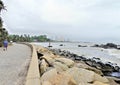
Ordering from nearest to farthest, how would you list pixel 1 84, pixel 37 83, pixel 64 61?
1. pixel 37 83
2. pixel 1 84
3. pixel 64 61

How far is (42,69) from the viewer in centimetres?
1150

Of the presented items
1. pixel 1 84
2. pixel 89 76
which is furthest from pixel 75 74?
pixel 1 84

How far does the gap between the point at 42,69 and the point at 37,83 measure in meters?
4.80

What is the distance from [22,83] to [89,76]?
10.6 ft

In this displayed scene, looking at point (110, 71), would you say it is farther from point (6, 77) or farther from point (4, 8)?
point (4, 8)

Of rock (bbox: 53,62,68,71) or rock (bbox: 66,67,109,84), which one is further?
rock (bbox: 53,62,68,71)

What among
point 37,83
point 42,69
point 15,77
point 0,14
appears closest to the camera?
point 37,83

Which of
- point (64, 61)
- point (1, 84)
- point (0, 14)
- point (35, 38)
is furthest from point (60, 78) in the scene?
point (35, 38)

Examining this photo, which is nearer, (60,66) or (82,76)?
(82,76)

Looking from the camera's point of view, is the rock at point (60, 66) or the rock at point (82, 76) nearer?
the rock at point (82, 76)

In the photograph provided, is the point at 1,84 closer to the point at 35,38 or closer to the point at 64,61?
the point at 64,61

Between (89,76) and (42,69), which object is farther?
(42,69)

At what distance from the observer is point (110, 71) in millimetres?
23203

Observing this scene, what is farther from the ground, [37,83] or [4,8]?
[4,8]
